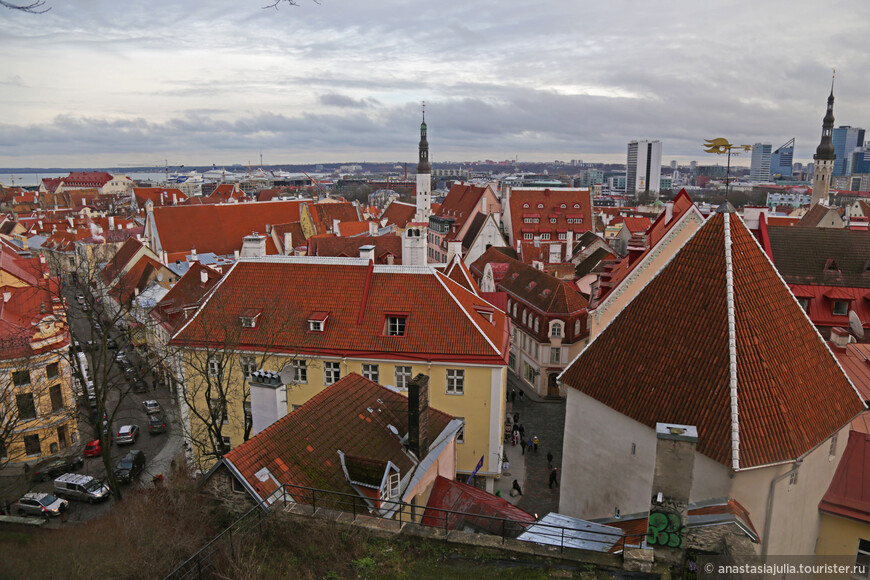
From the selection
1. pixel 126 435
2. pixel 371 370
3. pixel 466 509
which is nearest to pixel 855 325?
pixel 371 370

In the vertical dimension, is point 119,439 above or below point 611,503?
below

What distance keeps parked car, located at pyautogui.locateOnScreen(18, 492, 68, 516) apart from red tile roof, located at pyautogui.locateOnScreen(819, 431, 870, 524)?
27.7 meters

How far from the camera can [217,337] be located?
24750mm

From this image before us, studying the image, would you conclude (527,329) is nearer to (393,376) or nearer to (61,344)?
(393,376)

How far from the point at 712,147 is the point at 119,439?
32384 millimetres

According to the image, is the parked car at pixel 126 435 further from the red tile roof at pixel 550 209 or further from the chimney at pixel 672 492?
the red tile roof at pixel 550 209

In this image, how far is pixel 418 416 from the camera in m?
14.8

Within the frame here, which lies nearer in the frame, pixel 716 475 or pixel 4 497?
pixel 716 475

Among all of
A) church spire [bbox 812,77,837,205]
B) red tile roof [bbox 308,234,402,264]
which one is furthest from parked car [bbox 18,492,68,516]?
church spire [bbox 812,77,837,205]

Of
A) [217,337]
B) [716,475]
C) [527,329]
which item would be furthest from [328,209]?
[716,475]

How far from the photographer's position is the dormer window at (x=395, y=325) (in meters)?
24.2

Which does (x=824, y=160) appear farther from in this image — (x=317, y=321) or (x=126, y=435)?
(x=126, y=435)

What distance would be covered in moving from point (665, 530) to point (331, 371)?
1647 cm

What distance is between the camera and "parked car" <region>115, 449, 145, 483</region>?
2709 cm
